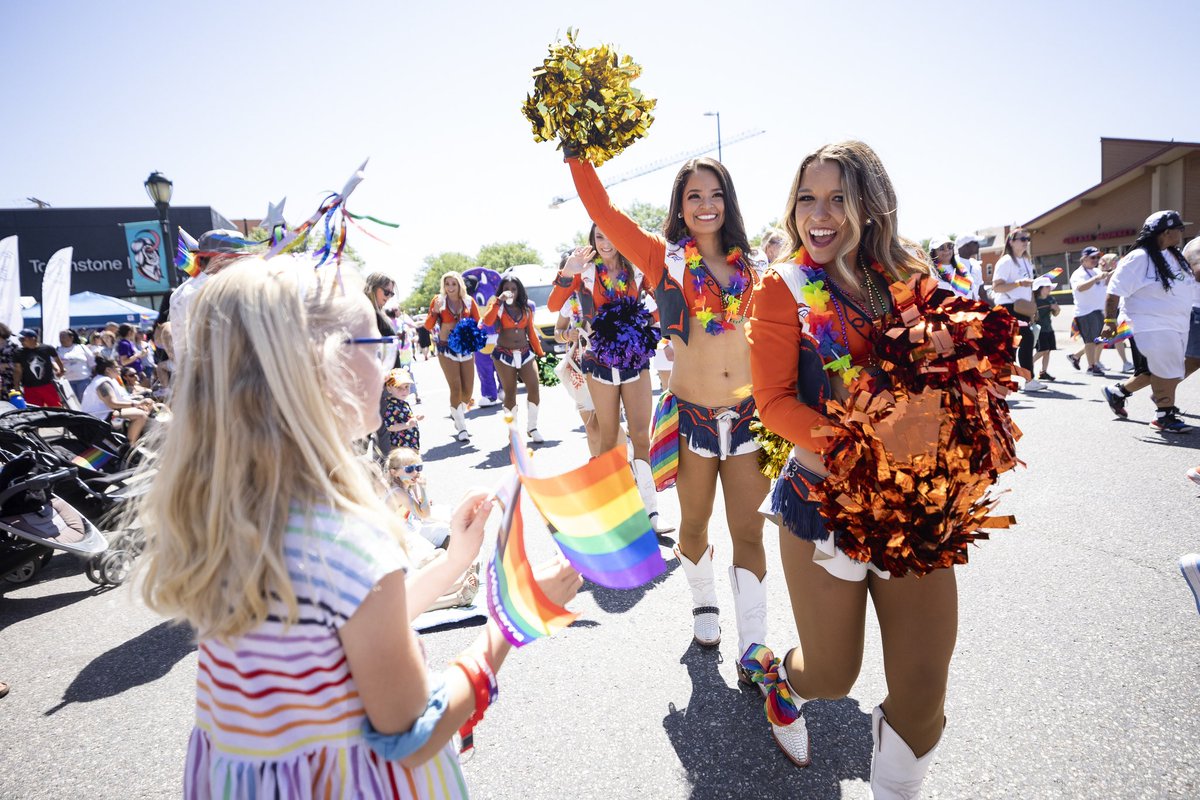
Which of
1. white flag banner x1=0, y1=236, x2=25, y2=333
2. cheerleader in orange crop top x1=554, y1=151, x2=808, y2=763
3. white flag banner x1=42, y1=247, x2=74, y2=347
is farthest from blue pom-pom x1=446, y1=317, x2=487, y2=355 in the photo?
white flag banner x1=42, y1=247, x2=74, y2=347

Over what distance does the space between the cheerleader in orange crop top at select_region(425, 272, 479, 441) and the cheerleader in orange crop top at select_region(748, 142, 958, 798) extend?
699cm

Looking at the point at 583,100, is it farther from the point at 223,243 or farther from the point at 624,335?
the point at 624,335

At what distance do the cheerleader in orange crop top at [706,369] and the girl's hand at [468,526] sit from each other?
58.9 inches

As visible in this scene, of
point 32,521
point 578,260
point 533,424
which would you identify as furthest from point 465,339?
point 32,521

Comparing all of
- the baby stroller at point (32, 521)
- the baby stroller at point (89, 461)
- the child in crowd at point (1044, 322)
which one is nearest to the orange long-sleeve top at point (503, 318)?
the baby stroller at point (89, 461)

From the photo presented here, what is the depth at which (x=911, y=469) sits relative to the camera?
5.35 feet

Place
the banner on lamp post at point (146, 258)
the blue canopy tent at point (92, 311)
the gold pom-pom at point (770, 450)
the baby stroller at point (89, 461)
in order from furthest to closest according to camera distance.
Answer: the banner on lamp post at point (146, 258) < the blue canopy tent at point (92, 311) < the baby stroller at point (89, 461) < the gold pom-pom at point (770, 450)

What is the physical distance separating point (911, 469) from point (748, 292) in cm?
157

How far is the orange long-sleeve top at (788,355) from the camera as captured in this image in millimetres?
1934

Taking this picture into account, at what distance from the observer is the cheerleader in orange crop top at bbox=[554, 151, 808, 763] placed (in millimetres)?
2828

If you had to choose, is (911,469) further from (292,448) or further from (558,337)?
(558,337)

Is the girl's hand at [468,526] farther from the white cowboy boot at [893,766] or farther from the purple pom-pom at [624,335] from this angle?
the purple pom-pom at [624,335]

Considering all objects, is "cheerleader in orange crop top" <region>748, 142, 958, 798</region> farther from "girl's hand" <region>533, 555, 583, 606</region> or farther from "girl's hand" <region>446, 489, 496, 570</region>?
"girl's hand" <region>446, 489, 496, 570</region>

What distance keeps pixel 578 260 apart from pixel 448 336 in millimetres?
3683
